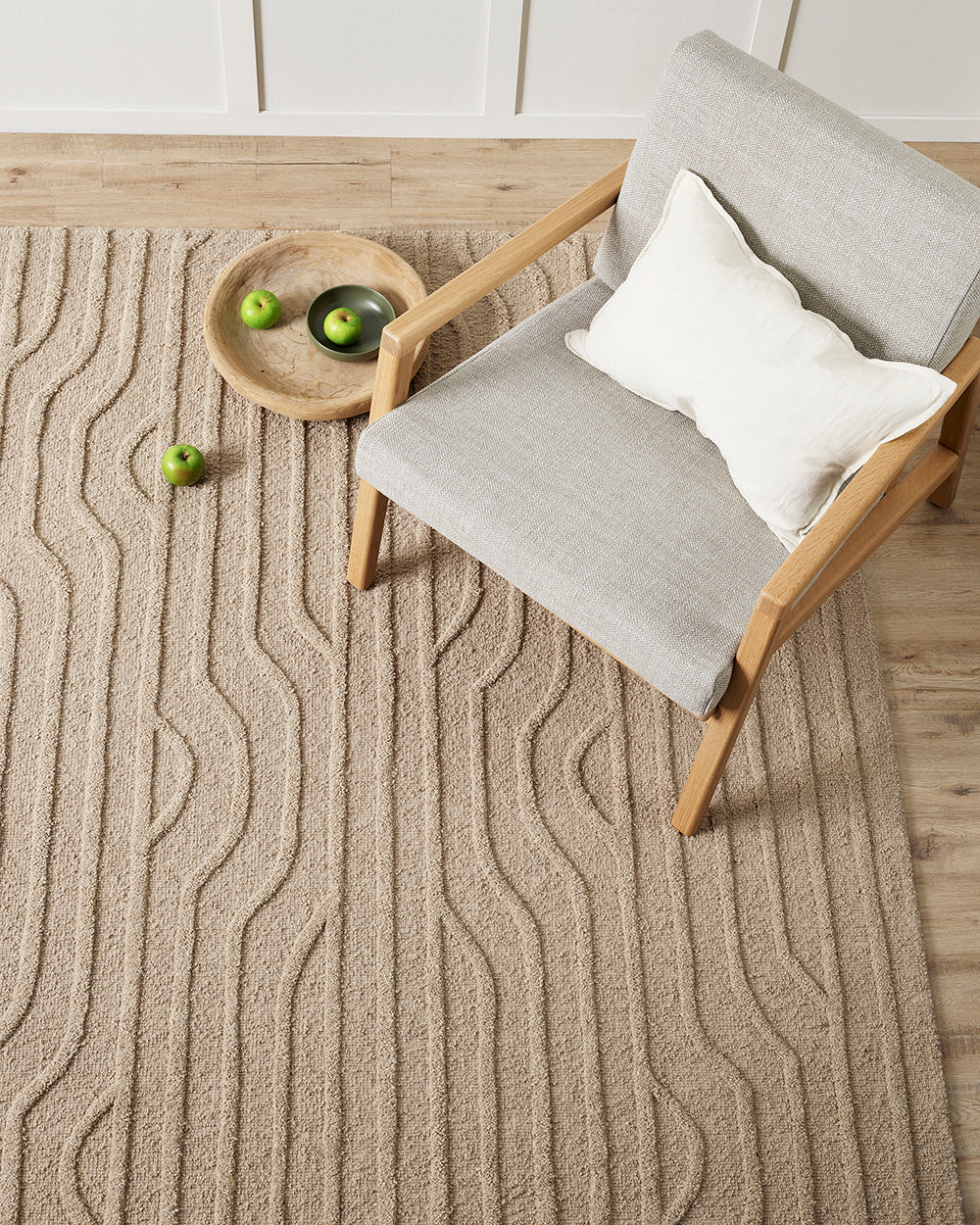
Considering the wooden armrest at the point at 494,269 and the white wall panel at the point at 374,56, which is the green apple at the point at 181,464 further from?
the white wall panel at the point at 374,56

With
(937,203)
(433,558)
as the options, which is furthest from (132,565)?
(937,203)

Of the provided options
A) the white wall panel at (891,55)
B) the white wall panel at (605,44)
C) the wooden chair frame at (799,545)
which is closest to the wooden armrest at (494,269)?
the wooden chair frame at (799,545)

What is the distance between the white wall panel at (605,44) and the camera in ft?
7.59

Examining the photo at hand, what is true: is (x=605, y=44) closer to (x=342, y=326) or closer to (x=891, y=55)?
(x=891, y=55)

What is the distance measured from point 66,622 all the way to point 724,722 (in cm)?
106

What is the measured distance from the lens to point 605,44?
A: 7.76ft

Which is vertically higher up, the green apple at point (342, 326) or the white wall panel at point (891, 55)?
the white wall panel at point (891, 55)

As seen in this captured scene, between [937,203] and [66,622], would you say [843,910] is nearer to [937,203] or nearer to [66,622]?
[937,203]

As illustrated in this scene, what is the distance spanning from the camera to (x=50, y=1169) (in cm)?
144

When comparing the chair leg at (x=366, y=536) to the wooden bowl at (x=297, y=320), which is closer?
the chair leg at (x=366, y=536)

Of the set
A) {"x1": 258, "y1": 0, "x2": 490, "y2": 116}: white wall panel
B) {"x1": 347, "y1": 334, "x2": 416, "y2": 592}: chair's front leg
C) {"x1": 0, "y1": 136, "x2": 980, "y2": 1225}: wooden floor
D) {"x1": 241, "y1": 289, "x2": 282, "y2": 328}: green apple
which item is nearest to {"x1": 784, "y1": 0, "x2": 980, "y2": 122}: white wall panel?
{"x1": 0, "y1": 136, "x2": 980, "y2": 1225}: wooden floor

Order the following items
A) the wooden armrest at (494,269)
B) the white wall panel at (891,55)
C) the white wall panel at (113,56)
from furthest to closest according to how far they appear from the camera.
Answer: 1. the white wall panel at (891,55)
2. the white wall panel at (113,56)
3. the wooden armrest at (494,269)

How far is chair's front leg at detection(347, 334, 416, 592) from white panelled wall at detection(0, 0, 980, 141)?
1026 mm

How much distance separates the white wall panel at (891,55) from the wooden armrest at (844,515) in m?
1.16
